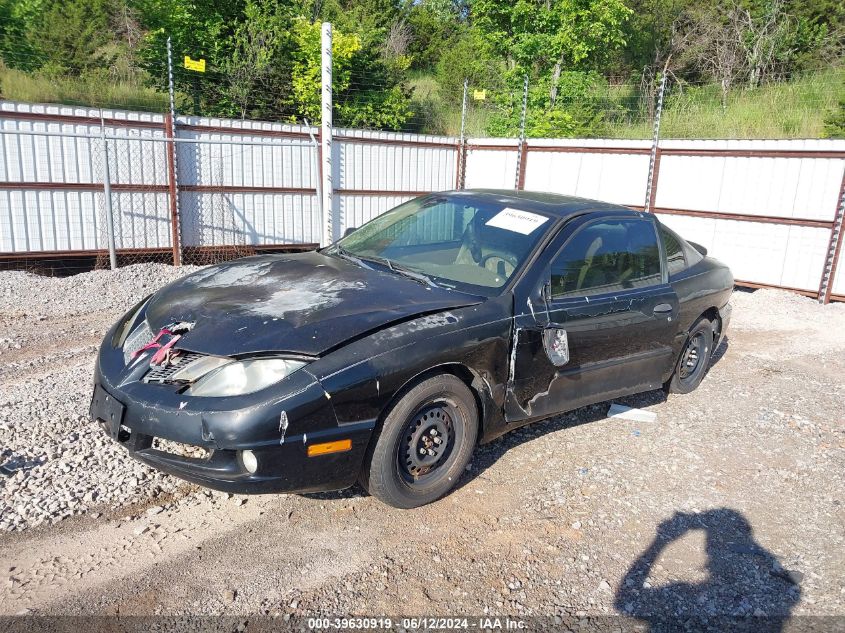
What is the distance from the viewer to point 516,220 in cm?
440

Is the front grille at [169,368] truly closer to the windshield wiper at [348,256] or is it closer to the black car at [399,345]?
the black car at [399,345]

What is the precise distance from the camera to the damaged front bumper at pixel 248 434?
114 inches

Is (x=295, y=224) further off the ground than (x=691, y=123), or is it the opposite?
(x=691, y=123)

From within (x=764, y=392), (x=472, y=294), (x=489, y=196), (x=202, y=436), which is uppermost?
(x=489, y=196)

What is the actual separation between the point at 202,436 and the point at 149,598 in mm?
688

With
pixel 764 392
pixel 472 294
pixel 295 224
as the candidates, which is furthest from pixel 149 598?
pixel 295 224

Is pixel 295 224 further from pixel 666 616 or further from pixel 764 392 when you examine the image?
pixel 666 616

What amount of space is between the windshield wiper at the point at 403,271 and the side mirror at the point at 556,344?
0.73 meters

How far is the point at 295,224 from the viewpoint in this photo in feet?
39.2

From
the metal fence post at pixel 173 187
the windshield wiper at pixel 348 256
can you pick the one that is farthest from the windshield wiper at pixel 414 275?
the metal fence post at pixel 173 187

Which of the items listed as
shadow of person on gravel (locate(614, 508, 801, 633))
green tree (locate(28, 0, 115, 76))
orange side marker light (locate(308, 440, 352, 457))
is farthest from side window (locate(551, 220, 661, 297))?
green tree (locate(28, 0, 115, 76))

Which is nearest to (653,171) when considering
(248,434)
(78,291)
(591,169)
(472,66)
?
(591,169)

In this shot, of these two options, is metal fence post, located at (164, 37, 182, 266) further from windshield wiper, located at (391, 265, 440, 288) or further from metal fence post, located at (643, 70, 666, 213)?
metal fence post, located at (643, 70, 666, 213)

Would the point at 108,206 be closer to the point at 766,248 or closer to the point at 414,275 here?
the point at 414,275
